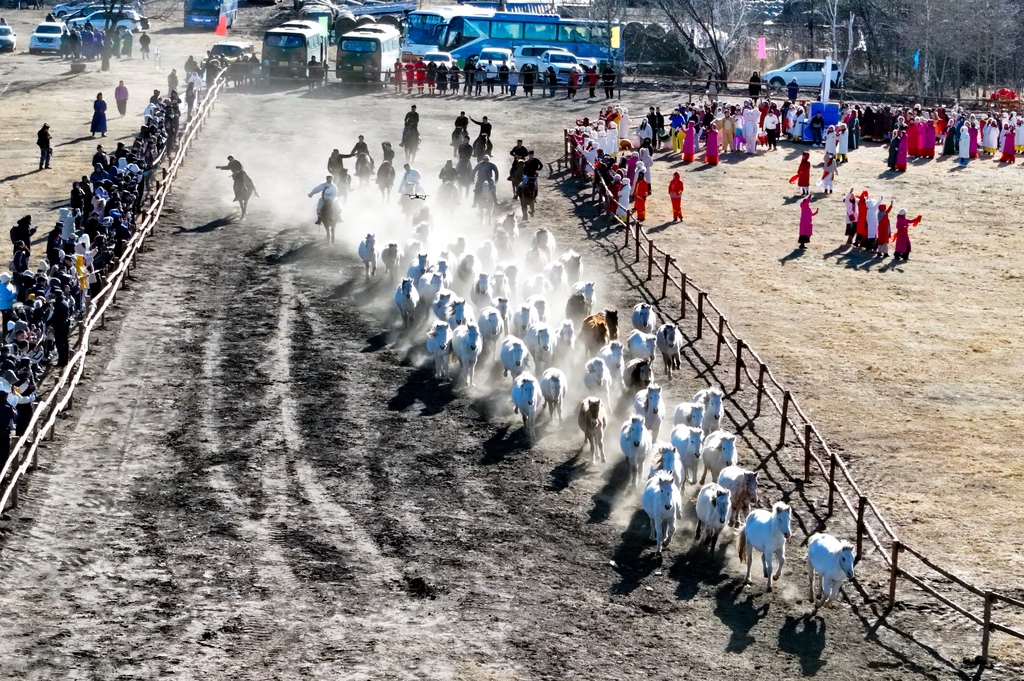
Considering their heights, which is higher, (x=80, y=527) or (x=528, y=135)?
(x=528, y=135)

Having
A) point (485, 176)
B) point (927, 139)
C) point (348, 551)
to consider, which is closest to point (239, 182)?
point (485, 176)

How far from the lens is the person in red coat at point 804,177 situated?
32812mm

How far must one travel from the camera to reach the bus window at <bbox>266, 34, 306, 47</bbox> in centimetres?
4897

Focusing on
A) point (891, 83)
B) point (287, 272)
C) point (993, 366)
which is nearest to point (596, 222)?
point (287, 272)

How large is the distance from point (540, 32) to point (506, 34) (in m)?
1.50

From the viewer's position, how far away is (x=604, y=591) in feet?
44.7

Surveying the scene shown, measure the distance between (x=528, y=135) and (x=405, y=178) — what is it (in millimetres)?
11309

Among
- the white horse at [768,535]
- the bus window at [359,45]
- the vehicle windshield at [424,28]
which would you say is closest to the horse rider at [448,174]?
the white horse at [768,535]

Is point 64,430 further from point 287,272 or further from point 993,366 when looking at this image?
point 993,366

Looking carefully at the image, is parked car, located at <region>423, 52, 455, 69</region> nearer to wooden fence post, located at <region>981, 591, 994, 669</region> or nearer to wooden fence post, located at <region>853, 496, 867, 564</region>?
wooden fence post, located at <region>853, 496, 867, 564</region>

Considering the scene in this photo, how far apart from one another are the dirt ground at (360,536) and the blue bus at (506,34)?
3382 centimetres

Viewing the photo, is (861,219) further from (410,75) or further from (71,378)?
(410,75)

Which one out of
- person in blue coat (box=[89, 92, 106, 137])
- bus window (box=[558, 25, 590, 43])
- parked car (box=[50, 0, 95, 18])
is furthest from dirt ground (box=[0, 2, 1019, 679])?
parked car (box=[50, 0, 95, 18])

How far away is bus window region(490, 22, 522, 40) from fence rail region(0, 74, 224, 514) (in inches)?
1045
